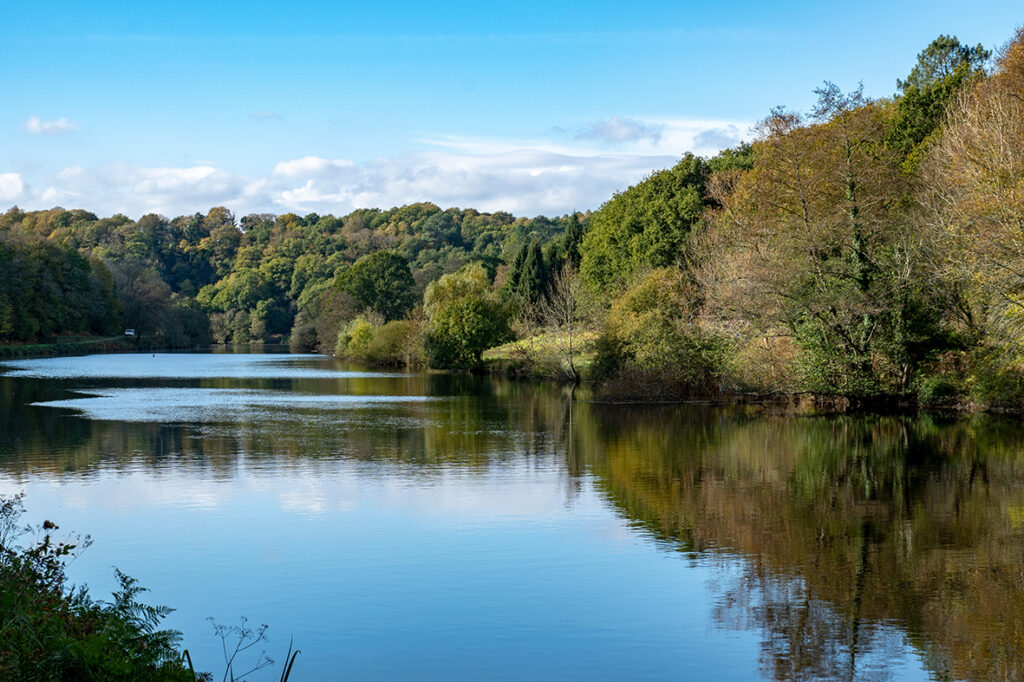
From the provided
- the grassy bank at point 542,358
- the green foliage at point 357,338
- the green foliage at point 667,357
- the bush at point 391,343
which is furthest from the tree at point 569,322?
the green foliage at point 357,338

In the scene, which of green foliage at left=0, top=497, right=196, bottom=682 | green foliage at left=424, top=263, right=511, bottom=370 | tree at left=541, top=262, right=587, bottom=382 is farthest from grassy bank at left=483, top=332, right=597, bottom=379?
green foliage at left=0, top=497, right=196, bottom=682

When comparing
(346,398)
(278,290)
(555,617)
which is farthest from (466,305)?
(278,290)

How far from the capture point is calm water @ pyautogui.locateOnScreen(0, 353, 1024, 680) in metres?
8.52

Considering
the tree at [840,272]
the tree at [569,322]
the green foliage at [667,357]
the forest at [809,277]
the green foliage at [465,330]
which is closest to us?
the forest at [809,277]

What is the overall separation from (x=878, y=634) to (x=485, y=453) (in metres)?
13.1

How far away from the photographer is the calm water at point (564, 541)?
27.9 feet

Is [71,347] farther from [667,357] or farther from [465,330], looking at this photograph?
[667,357]

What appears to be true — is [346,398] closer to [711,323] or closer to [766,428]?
[711,323]

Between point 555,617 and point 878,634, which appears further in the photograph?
point 555,617

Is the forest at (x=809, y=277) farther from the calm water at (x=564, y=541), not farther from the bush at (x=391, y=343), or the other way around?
the calm water at (x=564, y=541)

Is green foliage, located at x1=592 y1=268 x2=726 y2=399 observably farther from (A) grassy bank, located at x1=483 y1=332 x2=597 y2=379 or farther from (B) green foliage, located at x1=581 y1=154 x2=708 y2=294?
(B) green foliage, located at x1=581 y1=154 x2=708 y2=294

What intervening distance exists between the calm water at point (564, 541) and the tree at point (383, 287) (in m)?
58.4

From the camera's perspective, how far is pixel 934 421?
27.5 m

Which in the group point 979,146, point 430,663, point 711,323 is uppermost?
point 979,146
